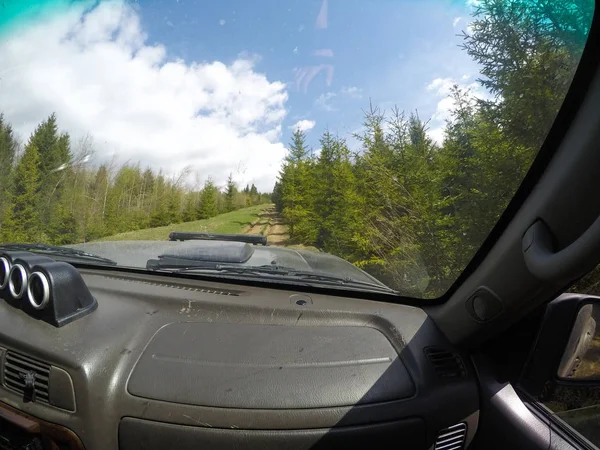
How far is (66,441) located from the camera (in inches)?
60.7

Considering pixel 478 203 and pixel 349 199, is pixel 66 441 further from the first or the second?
pixel 478 203

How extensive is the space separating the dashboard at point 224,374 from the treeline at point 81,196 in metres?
1.23

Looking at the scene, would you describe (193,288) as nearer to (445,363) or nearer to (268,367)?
(268,367)

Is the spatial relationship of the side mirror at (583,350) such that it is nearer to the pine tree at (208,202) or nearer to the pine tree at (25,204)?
the pine tree at (208,202)

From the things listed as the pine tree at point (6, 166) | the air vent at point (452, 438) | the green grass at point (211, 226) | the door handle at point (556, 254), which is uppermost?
the pine tree at point (6, 166)

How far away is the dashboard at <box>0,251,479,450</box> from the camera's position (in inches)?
57.5

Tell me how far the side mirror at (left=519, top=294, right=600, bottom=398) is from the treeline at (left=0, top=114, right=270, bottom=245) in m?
2.12

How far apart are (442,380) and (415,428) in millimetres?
278

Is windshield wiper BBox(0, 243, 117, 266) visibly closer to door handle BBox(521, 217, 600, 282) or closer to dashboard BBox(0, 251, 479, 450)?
dashboard BBox(0, 251, 479, 450)

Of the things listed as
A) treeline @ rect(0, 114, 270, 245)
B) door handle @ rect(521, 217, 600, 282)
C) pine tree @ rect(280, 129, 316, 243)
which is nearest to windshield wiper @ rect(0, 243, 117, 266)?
treeline @ rect(0, 114, 270, 245)

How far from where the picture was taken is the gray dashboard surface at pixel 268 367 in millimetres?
1486

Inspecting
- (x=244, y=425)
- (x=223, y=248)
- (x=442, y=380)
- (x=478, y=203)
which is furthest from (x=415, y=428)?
(x=223, y=248)

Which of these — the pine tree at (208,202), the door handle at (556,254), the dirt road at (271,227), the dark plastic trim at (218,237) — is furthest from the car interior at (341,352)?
the pine tree at (208,202)

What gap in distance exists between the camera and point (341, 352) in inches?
66.2
